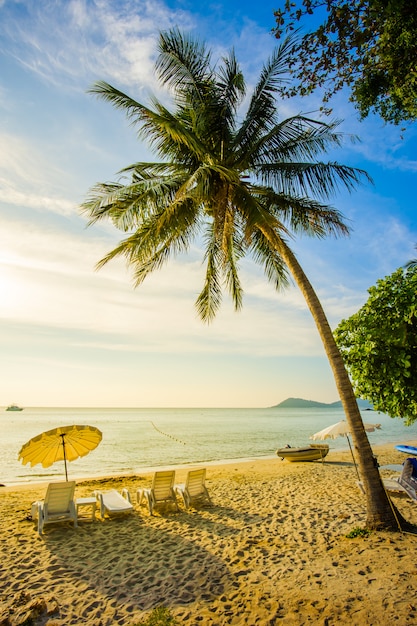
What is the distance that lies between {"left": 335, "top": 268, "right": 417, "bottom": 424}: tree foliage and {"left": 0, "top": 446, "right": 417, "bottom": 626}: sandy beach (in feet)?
7.45

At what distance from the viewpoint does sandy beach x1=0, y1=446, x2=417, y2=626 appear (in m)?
3.93

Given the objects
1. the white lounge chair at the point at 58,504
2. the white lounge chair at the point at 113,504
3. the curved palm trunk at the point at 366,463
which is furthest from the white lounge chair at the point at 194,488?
the curved palm trunk at the point at 366,463

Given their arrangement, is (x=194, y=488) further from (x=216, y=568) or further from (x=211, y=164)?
(x=211, y=164)

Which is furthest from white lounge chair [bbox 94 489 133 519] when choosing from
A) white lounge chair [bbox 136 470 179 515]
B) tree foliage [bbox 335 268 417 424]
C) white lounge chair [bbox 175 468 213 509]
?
tree foliage [bbox 335 268 417 424]

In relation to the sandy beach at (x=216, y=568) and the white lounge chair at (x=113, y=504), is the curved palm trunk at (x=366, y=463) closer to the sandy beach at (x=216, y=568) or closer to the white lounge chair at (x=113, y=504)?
the sandy beach at (x=216, y=568)

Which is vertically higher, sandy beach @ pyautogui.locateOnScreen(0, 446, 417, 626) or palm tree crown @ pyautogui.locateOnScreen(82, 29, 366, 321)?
palm tree crown @ pyautogui.locateOnScreen(82, 29, 366, 321)

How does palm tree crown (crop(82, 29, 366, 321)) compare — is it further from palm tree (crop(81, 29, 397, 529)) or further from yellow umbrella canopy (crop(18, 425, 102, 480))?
yellow umbrella canopy (crop(18, 425, 102, 480))

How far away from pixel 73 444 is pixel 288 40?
990 cm

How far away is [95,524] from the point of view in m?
7.49

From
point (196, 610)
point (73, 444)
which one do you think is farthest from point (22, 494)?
point (196, 610)

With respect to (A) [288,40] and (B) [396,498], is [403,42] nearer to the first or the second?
(A) [288,40]

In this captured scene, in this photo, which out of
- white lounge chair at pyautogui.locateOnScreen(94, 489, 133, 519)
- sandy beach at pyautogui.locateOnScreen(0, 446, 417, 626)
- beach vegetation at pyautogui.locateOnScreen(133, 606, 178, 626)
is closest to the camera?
beach vegetation at pyautogui.locateOnScreen(133, 606, 178, 626)

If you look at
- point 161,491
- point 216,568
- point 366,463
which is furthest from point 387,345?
point 161,491

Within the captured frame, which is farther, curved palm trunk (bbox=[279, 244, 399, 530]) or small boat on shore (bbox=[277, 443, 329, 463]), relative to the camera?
small boat on shore (bbox=[277, 443, 329, 463])
